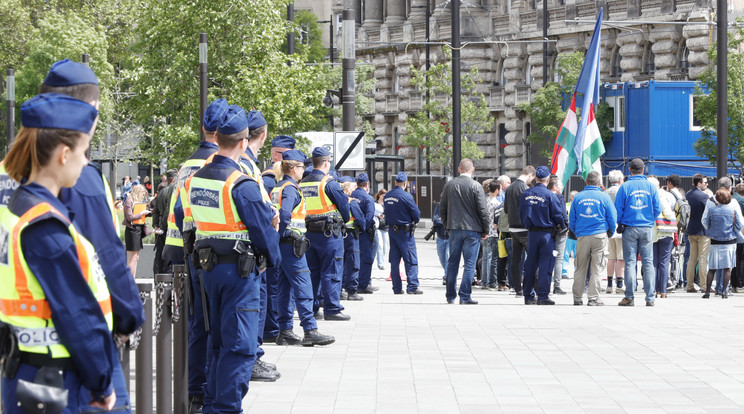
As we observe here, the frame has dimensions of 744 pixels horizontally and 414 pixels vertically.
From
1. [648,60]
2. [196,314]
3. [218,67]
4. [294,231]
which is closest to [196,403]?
[196,314]

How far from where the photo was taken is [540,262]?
57.9 feet

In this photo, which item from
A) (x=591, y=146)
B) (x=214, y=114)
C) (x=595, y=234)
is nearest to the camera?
(x=214, y=114)

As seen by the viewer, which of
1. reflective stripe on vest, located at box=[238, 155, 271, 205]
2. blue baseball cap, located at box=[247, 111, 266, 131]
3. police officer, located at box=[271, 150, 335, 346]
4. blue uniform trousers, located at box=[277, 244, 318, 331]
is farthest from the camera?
blue uniform trousers, located at box=[277, 244, 318, 331]

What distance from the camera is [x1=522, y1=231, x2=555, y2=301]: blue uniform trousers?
1761cm

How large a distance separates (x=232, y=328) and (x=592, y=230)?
10314 mm

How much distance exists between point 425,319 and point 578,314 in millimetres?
2009

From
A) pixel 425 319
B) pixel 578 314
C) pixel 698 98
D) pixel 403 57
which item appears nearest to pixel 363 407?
pixel 425 319

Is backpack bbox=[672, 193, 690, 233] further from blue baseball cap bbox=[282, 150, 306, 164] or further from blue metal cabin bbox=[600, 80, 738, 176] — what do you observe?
blue metal cabin bbox=[600, 80, 738, 176]

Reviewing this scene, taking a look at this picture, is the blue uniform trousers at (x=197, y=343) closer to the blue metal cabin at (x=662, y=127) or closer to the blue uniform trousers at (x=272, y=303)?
the blue uniform trousers at (x=272, y=303)

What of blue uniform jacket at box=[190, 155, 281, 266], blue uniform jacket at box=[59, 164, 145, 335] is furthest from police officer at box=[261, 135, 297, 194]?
blue uniform jacket at box=[59, 164, 145, 335]

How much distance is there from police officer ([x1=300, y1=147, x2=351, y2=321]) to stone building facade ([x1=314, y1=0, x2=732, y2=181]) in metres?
25.1

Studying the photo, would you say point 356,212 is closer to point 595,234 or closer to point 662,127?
point 595,234

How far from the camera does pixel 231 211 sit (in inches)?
315

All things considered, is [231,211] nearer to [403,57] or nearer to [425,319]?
[425,319]
